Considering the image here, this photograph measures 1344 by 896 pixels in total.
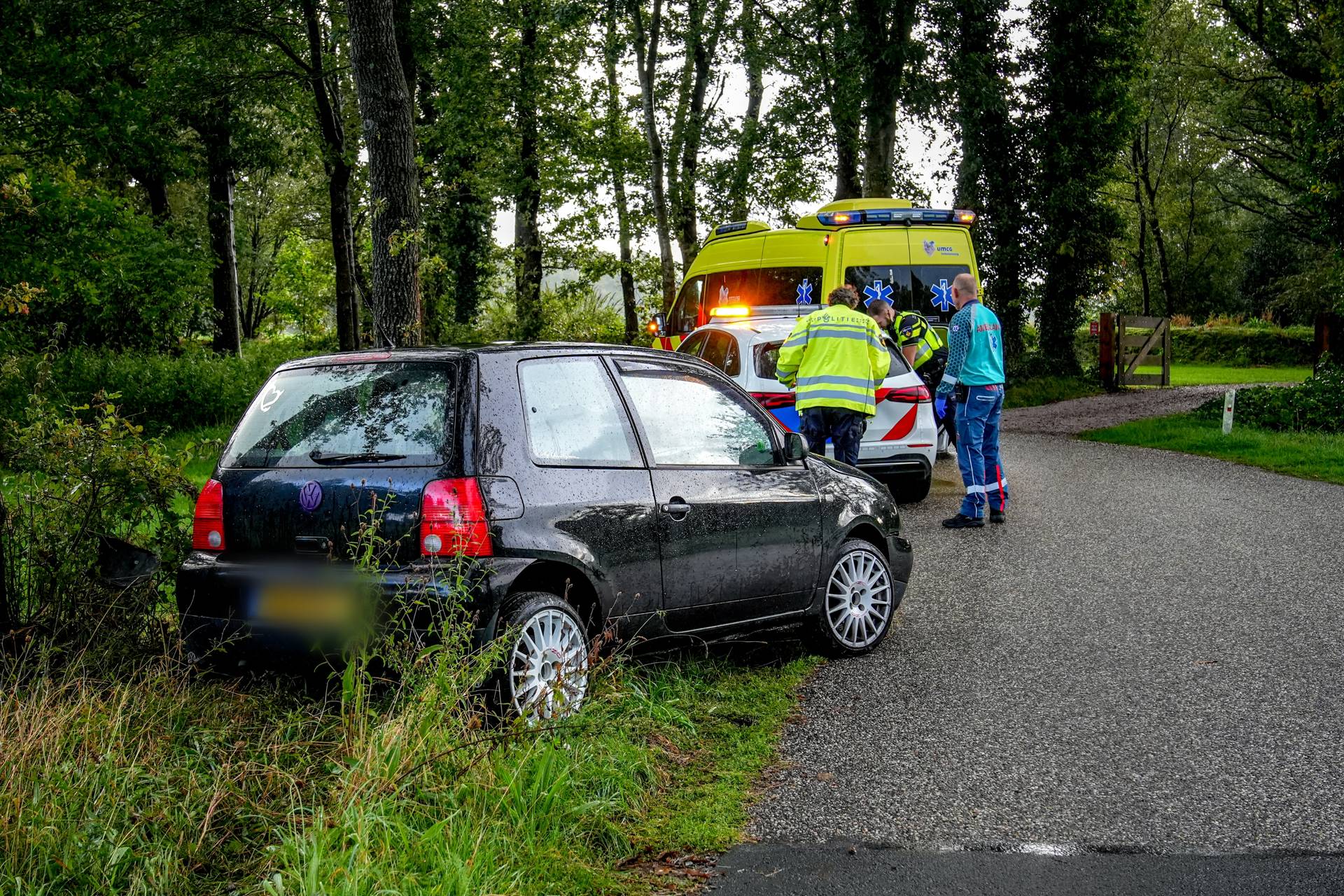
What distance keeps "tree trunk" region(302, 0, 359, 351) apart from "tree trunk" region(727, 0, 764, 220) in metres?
9.27

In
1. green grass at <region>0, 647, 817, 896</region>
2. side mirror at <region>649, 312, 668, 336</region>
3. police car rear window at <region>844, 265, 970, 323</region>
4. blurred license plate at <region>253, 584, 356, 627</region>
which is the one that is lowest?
green grass at <region>0, 647, 817, 896</region>

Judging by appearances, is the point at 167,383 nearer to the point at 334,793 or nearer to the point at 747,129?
the point at 747,129

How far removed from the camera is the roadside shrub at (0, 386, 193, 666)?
5.42m

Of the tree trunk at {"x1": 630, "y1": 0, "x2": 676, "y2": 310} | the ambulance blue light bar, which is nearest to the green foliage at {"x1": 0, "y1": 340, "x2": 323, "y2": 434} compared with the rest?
the tree trunk at {"x1": 630, "y1": 0, "x2": 676, "y2": 310}

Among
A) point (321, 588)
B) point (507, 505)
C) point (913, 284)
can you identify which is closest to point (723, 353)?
point (913, 284)

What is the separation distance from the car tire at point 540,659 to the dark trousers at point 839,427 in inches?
208

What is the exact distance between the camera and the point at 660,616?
5562 millimetres

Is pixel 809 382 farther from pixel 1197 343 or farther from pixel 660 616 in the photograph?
pixel 1197 343

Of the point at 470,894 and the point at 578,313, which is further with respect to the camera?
the point at 578,313

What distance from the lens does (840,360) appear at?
32.4ft

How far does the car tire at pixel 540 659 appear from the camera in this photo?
4660mm

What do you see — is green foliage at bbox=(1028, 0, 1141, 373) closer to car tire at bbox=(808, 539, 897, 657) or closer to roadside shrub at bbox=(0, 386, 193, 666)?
car tire at bbox=(808, 539, 897, 657)

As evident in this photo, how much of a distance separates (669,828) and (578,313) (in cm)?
2693

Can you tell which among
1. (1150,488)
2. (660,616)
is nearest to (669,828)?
(660,616)
